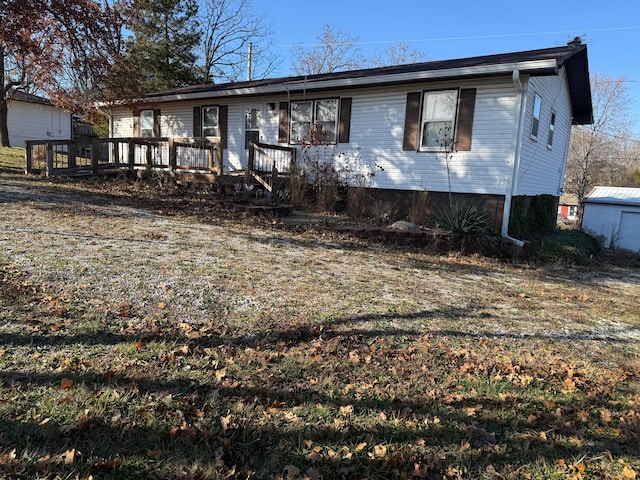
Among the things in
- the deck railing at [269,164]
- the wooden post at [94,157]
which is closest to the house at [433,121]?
the deck railing at [269,164]

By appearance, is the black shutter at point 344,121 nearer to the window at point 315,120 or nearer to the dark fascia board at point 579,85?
the window at point 315,120

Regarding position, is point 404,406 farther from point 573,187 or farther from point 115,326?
point 573,187

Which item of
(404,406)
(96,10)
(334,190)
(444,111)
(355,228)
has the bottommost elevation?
(404,406)

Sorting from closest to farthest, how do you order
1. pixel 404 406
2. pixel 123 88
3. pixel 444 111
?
pixel 404 406 < pixel 444 111 < pixel 123 88

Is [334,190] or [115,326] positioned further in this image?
[334,190]

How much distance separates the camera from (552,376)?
361 cm

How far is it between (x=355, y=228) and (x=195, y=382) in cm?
644

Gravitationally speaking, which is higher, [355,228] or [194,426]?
[355,228]

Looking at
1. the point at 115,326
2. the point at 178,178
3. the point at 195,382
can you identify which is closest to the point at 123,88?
the point at 178,178

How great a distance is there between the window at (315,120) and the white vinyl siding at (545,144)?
5051 millimetres

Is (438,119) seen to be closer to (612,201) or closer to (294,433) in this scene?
(294,433)

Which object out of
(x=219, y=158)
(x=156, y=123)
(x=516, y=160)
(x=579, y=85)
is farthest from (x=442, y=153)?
(x=156, y=123)

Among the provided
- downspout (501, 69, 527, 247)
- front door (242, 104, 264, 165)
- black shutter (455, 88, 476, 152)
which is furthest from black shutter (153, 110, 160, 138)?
downspout (501, 69, 527, 247)

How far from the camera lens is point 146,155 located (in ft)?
42.9
